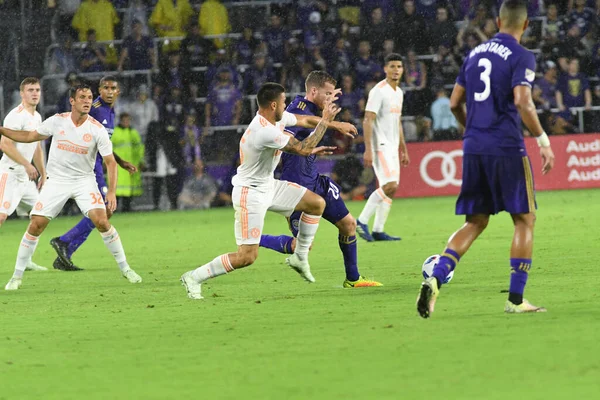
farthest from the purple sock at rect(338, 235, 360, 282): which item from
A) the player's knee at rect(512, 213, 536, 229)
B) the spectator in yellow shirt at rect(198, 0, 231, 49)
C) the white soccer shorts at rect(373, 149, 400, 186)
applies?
the spectator in yellow shirt at rect(198, 0, 231, 49)

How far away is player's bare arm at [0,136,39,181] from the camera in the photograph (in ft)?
40.5

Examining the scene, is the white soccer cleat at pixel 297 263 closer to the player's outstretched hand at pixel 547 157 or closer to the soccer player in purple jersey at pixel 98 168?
the soccer player in purple jersey at pixel 98 168

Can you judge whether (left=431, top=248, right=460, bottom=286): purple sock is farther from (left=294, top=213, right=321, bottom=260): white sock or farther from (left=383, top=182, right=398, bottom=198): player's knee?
(left=383, top=182, right=398, bottom=198): player's knee

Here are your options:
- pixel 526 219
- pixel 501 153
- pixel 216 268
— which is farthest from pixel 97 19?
pixel 526 219

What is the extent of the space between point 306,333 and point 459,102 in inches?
81.6

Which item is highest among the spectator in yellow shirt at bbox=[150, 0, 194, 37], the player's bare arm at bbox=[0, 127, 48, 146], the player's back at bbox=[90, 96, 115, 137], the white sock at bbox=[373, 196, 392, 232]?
the spectator in yellow shirt at bbox=[150, 0, 194, 37]

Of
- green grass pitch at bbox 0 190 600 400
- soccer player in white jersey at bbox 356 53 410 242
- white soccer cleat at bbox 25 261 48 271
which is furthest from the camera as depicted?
soccer player in white jersey at bbox 356 53 410 242

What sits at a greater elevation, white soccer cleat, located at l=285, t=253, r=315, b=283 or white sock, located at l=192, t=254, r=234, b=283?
white sock, located at l=192, t=254, r=234, b=283

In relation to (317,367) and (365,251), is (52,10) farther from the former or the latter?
(317,367)

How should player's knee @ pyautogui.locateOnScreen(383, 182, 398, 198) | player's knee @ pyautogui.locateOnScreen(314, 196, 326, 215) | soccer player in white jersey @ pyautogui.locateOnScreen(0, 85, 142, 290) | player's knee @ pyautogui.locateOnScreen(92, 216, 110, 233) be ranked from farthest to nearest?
player's knee @ pyautogui.locateOnScreen(383, 182, 398, 198) → player's knee @ pyautogui.locateOnScreen(92, 216, 110, 233) → soccer player in white jersey @ pyautogui.locateOnScreen(0, 85, 142, 290) → player's knee @ pyautogui.locateOnScreen(314, 196, 326, 215)

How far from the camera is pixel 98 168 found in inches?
519

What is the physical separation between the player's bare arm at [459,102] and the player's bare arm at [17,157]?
19.3 feet

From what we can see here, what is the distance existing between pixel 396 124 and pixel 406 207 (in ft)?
Result: 20.6

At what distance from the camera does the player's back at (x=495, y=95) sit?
7590mm
